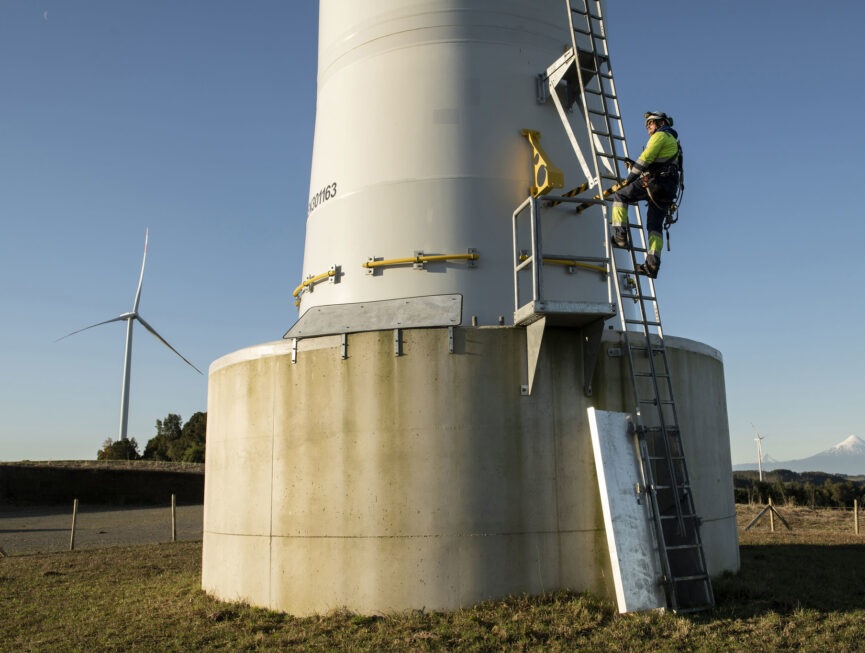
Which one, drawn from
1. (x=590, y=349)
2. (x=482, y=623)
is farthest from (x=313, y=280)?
(x=482, y=623)

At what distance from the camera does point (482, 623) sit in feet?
26.1

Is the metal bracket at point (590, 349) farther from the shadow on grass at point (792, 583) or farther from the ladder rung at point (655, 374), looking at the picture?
the shadow on grass at point (792, 583)

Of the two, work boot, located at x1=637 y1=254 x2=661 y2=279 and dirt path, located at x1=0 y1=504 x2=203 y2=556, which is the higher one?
work boot, located at x1=637 y1=254 x2=661 y2=279

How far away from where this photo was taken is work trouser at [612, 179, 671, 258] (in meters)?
9.11

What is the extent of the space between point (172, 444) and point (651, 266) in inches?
2427

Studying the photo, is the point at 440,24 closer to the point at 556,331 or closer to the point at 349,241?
the point at 349,241

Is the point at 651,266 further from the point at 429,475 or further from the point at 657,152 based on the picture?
the point at 429,475

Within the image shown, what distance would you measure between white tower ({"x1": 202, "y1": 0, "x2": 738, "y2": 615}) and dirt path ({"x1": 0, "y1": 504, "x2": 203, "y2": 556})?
1381 cm

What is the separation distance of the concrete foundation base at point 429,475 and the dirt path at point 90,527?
14.1 metres

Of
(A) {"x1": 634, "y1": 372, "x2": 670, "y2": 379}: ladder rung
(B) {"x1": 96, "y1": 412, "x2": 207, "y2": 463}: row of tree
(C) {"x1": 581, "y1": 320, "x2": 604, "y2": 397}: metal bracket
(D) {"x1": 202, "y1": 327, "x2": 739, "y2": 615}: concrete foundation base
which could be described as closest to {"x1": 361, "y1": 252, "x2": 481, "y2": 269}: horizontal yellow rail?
(D) {"x1": 202, "y1": 327, "x2": 739, "y2": 615}: concrete foundation base

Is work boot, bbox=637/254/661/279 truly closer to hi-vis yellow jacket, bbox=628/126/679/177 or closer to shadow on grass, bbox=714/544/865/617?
hi-vis yellow jacket, bbox=628/126/679/177

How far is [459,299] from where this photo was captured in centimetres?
948

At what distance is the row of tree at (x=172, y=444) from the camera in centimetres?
5547

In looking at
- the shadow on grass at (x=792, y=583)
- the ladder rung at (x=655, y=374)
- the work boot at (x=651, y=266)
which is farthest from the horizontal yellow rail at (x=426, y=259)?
the shadow on grass at (x=792, y=583)
